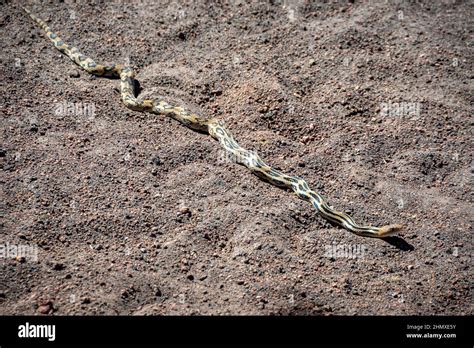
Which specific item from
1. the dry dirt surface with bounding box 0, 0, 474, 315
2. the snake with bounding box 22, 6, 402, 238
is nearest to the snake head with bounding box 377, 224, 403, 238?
the snake with bounding box 22, 6, 402, 238

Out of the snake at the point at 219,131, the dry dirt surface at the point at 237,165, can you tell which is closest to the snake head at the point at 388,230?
the snake at the point at 219,131

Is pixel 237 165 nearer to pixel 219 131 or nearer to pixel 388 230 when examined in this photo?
pixel 219 131

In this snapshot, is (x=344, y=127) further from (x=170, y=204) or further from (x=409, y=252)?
(x=170, y=204)

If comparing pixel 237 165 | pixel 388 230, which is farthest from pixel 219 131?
pixel 388 230

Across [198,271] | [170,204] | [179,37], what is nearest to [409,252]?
[198,271]

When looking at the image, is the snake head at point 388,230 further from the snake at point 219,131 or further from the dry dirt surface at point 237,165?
the dry dirt surface at point 237,165

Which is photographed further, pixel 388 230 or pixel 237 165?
pixel 237 165
